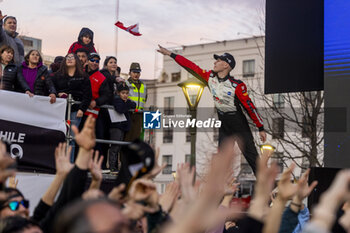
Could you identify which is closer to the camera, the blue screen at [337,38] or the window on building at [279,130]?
the blue screen at [337,38]

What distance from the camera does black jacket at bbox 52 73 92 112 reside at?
30.0 feet

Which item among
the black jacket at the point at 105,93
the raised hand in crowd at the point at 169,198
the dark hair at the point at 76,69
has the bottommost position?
the raised hand in crowd at the point at 169,198

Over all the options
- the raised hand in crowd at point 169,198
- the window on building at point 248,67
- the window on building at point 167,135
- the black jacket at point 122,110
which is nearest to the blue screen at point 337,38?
the black jacket at point 122,110

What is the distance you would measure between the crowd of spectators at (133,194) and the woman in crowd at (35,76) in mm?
13

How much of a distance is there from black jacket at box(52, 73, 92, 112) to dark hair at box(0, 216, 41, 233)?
5267 millimetres

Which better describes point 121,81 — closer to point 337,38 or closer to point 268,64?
point 268,64

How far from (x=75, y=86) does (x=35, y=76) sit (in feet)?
1.96

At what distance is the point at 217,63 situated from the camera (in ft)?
33.9

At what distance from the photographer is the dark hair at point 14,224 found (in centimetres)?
374

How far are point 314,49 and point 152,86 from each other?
49627 millimetres

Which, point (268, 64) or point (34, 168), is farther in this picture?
point (268, 64)

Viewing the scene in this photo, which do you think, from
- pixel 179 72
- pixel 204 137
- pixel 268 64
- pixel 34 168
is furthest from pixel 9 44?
pixel 179 72

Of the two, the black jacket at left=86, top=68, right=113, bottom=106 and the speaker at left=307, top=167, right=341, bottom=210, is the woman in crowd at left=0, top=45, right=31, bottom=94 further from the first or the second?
the speaker at left=307, top=167, right=341, bottom=210

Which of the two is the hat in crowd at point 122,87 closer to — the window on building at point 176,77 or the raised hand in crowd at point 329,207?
the raised hand in crowd at point 329,207
